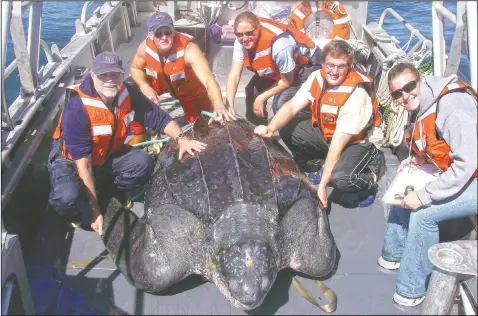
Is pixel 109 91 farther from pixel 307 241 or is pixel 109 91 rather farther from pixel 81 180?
pixel 307 241

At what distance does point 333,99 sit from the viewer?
3988 mm

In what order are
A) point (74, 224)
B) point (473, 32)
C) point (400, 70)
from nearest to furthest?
point (473, 32), point (400, 70), point (74, 224)

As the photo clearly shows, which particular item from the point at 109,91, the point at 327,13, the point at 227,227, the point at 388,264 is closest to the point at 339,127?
the point at 388,264

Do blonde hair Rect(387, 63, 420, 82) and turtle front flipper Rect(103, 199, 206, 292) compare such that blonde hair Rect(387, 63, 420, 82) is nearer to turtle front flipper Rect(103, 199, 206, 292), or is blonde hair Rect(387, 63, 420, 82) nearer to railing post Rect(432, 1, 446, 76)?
railing post Rect(432, 1, 446, 76)

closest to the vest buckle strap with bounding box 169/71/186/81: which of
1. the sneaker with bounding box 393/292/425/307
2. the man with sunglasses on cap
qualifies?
the man with sunglasses on cap

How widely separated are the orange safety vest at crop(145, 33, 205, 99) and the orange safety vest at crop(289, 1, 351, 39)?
2033mm

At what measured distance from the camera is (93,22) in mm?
6395

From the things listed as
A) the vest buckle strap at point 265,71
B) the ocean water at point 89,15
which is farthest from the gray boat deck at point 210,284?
the ocean water at point 89,15

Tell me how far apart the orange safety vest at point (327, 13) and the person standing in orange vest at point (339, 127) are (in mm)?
2337

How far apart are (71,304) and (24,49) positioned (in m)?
2.27

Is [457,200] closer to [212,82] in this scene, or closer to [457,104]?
[457,104]

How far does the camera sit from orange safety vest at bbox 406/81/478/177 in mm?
2880

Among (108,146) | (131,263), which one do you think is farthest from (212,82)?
(131,263)

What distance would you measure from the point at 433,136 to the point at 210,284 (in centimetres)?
188
